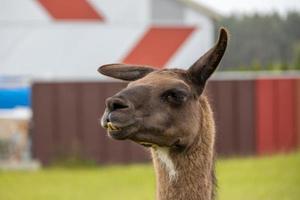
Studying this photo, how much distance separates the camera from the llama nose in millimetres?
6148

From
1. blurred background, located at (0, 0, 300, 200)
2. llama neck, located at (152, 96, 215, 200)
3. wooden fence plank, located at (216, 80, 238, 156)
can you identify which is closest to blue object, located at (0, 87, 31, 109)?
blurred background, located at (0, 0, 300, 200)

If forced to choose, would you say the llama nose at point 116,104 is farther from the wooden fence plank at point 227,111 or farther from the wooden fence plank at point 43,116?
the wooden fence plank at point 227,111

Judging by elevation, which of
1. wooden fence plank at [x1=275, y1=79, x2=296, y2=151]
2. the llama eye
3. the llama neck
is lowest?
wooden fence plank at [x1=275, y1=79, x2=296, y2=151]

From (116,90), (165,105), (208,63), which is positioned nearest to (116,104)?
(165,105)

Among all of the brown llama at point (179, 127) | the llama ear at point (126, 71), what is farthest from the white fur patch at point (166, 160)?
the llama ear at point (126, 71)

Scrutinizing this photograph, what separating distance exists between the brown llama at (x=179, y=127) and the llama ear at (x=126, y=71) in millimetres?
75

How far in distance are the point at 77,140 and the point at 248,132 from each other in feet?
12.8

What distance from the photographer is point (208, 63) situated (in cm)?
683

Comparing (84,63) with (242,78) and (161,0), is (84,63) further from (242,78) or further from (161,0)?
(242,78)

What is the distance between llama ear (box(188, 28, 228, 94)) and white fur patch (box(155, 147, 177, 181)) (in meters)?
0.49

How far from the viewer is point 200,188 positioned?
688cm

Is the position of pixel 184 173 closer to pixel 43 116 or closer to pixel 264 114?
pixel 43 116

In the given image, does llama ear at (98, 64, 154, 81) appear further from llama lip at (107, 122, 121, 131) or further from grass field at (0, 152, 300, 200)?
grass field at (0, 152, 300, 200)

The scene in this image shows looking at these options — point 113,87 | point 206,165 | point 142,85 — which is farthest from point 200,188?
point 113,87
